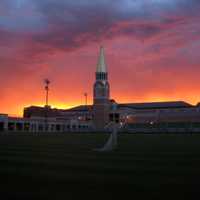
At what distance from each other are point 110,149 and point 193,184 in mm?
17668

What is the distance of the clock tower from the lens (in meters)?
133

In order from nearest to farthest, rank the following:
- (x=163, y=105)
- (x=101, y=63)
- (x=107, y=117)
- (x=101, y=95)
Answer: (x=101, y=63) < (x=101, y=95) < (x=107, y=117) < (x=163, y=105)

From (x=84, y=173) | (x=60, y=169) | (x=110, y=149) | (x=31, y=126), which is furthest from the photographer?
(x=31, y=126)

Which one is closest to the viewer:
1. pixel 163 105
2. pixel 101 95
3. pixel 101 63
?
pixel 101 63

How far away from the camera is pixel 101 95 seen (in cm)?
13738

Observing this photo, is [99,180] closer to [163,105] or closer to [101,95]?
[101,95]

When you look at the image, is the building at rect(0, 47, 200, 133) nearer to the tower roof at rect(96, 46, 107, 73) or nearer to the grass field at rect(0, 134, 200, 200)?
the tower roof at rect(96, 46, 107, 73)

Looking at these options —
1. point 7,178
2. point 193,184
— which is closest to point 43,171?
point 7,178

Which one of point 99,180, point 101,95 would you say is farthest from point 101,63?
point 99,180

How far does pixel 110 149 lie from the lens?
31578 millimetres

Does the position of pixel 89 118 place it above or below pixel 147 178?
above

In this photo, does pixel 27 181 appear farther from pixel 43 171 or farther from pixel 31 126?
pixel 31 126

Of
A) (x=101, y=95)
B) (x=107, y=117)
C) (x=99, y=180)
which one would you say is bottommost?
(x=99, y=180)

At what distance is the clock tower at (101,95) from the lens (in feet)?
437
